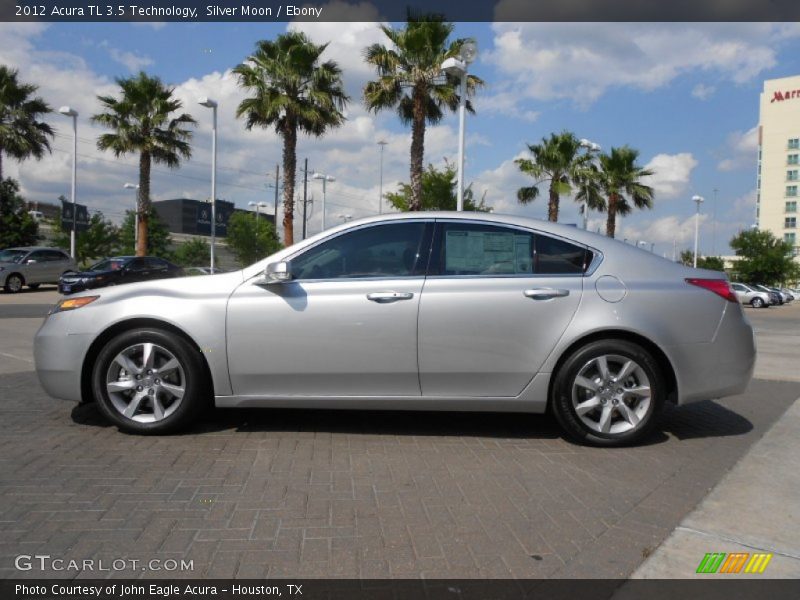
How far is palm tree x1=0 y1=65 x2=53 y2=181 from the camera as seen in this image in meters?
32.7

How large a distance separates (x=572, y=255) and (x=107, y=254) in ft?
151

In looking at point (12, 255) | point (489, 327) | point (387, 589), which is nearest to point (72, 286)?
point (12, 255)

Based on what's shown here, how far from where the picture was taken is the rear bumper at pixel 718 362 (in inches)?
175

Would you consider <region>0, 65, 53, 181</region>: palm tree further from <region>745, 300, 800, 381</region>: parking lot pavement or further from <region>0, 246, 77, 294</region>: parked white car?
<region>745, 300, 800, 381</region>: parking lot pavement

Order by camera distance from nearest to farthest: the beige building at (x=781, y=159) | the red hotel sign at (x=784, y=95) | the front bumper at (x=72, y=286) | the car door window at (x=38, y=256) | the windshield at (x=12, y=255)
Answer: the front bumper at (x=72, y=286)
the windshield at (x=12, y=255)
the car door window at (x=38, y=256)
the beige building at (x=781, y=159)
the red hotel sign at (x=784, y=95)

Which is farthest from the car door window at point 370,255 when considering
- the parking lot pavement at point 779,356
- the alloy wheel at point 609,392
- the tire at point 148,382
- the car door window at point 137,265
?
the car door window at point 137,265

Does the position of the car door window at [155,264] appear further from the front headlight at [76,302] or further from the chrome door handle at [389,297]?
the chrome door handle at [389,297]

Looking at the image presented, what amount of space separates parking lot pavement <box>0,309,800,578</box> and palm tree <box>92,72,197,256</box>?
2700 centimetres

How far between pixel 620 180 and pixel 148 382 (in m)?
32.0

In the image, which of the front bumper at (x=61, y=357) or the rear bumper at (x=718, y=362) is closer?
the rear bumper at (x=718, y=362)

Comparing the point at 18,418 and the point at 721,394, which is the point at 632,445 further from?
the point at 18,418

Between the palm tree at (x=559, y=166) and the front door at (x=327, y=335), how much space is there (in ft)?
84.9

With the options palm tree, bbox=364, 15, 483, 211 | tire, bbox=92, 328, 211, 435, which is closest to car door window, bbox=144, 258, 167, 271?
palm tree, bbox=364, 15, 483, 211

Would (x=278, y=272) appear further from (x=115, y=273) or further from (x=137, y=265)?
(x=137, y=265)
